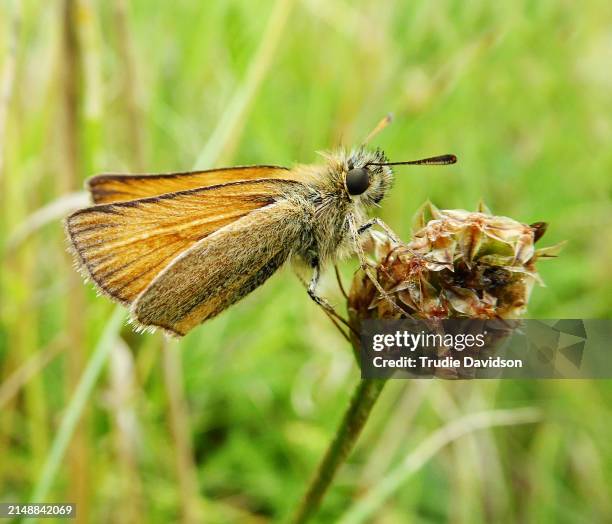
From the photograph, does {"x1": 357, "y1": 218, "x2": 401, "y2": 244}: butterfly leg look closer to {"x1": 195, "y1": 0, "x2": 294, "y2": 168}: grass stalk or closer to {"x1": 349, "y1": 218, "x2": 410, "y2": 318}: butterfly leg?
{"x1": 349, "y1": 218, "x2": 410, "y2": 318}: butterfly leg

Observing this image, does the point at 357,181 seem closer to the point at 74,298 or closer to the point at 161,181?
the point at 161,181

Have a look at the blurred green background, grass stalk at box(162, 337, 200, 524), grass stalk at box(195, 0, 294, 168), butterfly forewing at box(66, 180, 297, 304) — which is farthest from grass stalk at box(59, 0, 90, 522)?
butterfly forewing at box(66, 180, 297, 304)

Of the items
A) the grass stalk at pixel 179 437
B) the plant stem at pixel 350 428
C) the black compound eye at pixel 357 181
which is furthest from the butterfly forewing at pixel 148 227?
the plant stem at pixel 350 428

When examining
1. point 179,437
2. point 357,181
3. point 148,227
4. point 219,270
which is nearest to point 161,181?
point 148,227

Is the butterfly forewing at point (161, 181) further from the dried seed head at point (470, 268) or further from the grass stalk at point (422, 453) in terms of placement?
the grass stalk at point (422, 453)

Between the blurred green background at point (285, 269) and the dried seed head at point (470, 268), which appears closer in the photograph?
the dried seed head at point (470, 268)
